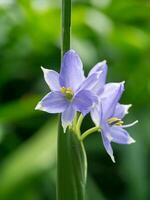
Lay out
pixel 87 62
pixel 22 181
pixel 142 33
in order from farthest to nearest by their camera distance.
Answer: pixel 142 33 < pixel 87 62 < pixel 22 181

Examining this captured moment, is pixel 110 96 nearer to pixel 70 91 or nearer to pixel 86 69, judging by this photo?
pixel 70 91

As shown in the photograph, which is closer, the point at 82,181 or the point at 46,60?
the point at 82,181

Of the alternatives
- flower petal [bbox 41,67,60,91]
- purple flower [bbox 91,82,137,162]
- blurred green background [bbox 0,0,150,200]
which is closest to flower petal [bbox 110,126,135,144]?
purple flower [bbox 91,82,137,162]

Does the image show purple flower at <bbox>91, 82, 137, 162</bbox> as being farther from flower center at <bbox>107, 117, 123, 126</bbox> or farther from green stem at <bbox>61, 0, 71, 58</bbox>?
green stem at <bbox>61, 0, 71, 58</bbox>

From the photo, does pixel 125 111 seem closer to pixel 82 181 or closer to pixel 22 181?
pixel 82 181

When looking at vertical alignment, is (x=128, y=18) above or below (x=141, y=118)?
above

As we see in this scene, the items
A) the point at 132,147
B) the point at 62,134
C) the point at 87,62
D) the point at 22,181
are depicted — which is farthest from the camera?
the point at 87,62

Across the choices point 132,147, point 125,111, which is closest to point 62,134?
point 125,111

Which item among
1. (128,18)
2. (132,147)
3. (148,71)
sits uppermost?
(128,18)
